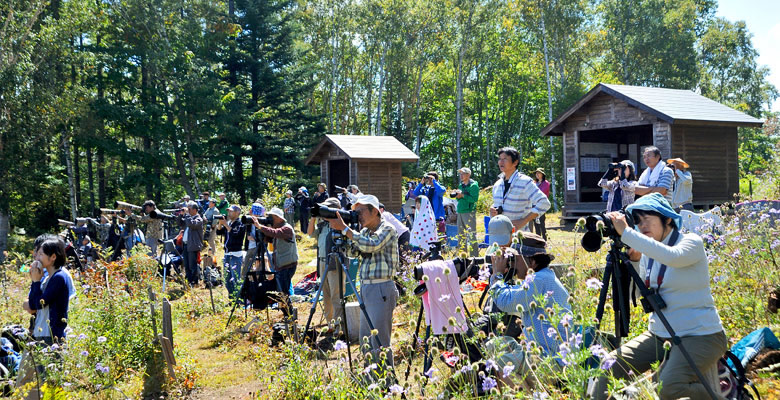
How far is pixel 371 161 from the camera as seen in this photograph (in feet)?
68.4

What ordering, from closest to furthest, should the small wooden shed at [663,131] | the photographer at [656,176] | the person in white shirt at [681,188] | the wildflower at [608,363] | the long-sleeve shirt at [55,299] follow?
the wildflower at [608,363], the long-sleeve shirt at [55,299], the photographer at [656,176], the person in white shirt at [681,188], the small wooden shed at [663,131]

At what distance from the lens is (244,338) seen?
737 cm

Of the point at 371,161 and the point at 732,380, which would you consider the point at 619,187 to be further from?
the point at 371,161

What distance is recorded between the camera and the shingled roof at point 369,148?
20.6 meters

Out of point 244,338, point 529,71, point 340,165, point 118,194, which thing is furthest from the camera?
point 529,71

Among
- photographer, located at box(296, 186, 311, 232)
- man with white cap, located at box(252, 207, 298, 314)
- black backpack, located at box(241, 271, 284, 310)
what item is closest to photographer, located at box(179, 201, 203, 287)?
man with white cap, located at box(252, 207, 298, 314)

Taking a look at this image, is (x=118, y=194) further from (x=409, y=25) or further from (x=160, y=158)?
(x=409, y=25)

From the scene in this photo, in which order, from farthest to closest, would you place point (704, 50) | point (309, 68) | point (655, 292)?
point (704, 50) < point (309, 68) < point (655, 292)

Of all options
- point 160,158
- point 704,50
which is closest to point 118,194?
point 160,158

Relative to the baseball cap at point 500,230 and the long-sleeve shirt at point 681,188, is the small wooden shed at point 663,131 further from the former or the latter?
the baseball cap at point 500,230

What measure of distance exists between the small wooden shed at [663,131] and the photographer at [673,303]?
12640 millimetres

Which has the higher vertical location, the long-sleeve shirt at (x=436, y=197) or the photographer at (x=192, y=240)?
the long-sleeve shirt at (x=436, y=197)

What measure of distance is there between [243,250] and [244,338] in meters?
3.11

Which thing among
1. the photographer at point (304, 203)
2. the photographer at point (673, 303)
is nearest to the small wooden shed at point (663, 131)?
the photographer at point (304, 203)
